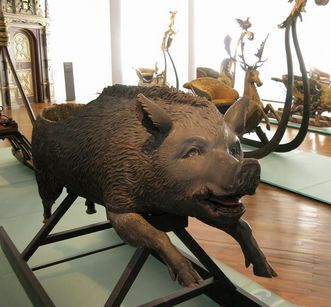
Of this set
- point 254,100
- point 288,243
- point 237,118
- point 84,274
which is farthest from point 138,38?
point 237,118

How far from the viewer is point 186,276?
3.85ft

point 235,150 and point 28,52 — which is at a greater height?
point 28,52

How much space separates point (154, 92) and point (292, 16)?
8.10ft

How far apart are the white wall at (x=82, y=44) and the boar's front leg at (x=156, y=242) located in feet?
23.9

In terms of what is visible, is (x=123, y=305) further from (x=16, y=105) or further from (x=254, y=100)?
(x=16, y=105)

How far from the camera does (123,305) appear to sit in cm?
188

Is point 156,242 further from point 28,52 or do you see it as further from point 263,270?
point 28,52

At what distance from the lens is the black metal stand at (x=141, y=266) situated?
144 cm

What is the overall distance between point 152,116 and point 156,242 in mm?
369

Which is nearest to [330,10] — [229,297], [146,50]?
[146,50]

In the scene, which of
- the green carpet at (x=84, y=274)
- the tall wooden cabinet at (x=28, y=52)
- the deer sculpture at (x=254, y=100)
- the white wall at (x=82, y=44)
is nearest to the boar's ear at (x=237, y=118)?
the green carpet at (x=84, y=274)

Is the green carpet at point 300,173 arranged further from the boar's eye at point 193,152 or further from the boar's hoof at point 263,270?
the boar's eye at point 193,152

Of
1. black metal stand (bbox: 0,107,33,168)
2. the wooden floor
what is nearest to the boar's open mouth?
the wooden floor

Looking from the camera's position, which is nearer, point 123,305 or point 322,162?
point 123,305
